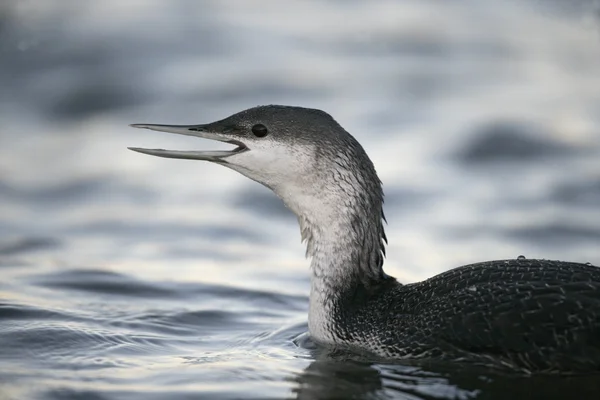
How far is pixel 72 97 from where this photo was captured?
1389 centimetres

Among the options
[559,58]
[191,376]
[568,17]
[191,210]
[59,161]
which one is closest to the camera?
[191,376]

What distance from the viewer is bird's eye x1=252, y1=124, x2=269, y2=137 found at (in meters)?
7.42

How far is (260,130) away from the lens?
7.43 meters

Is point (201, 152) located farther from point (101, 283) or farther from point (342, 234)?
point (101, 283)

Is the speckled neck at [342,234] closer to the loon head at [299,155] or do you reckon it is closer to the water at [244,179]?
the loon head at [299,155]

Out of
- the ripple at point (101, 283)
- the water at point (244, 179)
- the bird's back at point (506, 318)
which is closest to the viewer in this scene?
the bird's back at point (506, 318)

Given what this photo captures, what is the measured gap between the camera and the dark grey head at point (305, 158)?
24.1ft

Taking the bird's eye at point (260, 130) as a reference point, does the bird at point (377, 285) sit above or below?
below

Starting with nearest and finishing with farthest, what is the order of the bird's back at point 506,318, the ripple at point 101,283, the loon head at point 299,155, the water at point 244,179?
the bird's back at point 506,318
the water at point 244,179
the loon head at point 299,155
the ripple at point 101,283

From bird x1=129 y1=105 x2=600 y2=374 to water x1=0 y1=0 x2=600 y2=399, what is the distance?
16cm

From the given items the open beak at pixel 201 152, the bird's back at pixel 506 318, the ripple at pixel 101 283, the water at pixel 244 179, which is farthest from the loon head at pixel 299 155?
the ripple at pixel 101 283

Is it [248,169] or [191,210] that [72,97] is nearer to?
[191,210]

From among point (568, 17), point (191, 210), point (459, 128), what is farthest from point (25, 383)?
point (568, 17)

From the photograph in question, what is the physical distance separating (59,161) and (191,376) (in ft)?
19.1
